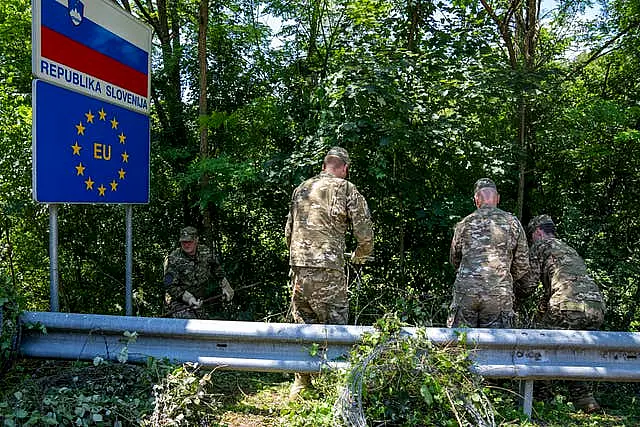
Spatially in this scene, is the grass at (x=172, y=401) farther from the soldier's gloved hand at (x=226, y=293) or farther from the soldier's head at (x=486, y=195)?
the soldier's head at (x=486, y=195)

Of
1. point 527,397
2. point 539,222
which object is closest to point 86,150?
point 527,397

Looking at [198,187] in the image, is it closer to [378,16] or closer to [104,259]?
[104,259]

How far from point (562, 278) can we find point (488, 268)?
37.1 inches

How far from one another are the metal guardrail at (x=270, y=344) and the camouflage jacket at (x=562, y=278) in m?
1.08

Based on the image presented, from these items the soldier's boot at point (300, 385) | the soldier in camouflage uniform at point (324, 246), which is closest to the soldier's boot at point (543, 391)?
the soldier in camouflage uniform at point (324, 246)

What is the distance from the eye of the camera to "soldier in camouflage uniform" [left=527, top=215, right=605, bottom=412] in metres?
4.89

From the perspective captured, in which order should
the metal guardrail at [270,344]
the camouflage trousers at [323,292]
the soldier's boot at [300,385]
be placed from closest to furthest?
the metal guardrail at [270,344]
the soldier's boot at [300,385]
the camouflage trousers at [323,292]

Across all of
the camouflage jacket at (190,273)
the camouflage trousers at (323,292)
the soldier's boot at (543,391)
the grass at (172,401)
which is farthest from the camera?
the camouflage jacket at (190,273)

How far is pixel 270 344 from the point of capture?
3.82m

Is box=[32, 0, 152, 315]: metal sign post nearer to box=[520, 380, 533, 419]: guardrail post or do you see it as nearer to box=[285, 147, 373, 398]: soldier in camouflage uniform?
box=[285, 147, 373, 398]: soldier in camouflage uniform

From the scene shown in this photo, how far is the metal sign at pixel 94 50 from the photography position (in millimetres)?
3760

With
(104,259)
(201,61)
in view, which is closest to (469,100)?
(201,61)

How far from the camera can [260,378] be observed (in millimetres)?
4609

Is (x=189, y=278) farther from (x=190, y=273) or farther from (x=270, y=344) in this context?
(x=270, y=344)
